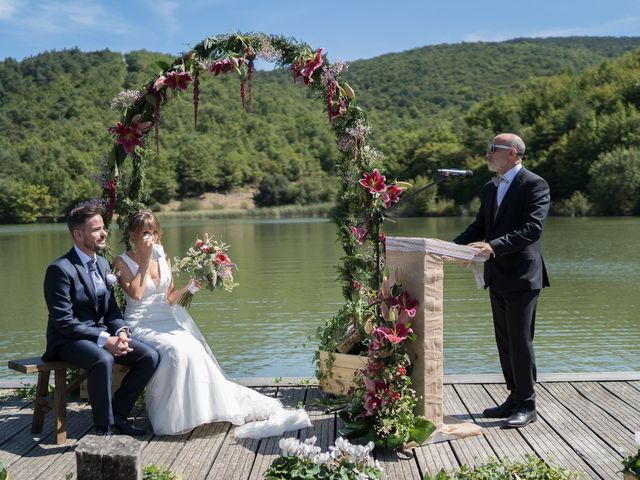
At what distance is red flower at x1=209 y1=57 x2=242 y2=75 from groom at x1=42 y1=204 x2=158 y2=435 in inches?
66.8

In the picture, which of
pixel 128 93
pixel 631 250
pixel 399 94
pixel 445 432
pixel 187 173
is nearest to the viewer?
pixel 445 432

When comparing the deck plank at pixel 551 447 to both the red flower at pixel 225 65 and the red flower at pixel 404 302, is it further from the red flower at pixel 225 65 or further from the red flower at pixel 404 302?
the red flower at pixel 225 65

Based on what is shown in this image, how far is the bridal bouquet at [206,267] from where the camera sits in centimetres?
568

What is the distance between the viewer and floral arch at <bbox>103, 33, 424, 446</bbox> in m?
6.07

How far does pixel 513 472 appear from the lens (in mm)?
3762

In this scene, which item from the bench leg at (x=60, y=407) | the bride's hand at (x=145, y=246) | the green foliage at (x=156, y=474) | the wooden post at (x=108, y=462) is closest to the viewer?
the wooden post at (x=108, y=462)

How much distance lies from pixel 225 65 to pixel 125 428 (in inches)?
118

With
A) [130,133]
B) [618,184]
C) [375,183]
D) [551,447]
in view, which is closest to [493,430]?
[551,447]

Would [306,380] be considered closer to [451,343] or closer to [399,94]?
[451,343]

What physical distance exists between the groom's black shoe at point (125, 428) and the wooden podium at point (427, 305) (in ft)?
6.25

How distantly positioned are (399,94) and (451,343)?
411ft

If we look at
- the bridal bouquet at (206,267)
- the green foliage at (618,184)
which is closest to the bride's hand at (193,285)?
the bridal bouquet at (206,267)

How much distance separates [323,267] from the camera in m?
21.4

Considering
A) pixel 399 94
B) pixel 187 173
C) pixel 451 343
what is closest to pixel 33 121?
pixel 187 173
